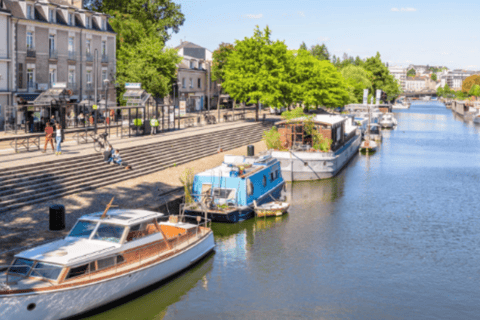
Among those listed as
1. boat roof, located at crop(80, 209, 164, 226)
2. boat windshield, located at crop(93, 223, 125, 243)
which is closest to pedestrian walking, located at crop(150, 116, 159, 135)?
boat roof, located at crop(80, 209, 164, 226)

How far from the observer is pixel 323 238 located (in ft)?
81.5

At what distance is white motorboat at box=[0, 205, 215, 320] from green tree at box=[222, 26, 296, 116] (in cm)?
4041

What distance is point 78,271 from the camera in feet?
50.1

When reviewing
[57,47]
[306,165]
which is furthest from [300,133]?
[57,47]

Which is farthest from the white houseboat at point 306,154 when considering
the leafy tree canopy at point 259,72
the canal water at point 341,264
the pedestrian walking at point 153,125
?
the leafy tree canopy at point 259,72

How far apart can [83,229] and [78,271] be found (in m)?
2.51

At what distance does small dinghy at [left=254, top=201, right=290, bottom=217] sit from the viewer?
27.5 m

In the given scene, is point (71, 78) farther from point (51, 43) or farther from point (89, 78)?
point (51, 43)

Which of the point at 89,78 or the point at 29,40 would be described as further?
the point at 89,78

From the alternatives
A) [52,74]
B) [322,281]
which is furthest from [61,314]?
[52,74]

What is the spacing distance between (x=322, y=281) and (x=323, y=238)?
546cm

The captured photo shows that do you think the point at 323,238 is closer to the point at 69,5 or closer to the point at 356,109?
the point at 69,5

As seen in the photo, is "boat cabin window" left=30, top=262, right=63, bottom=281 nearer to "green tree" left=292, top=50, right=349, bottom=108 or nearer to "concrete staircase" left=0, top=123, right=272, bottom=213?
"concrete staircase" left=0, top=123, right=272, bottom=213

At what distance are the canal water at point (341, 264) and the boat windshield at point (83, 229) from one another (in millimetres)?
2635
